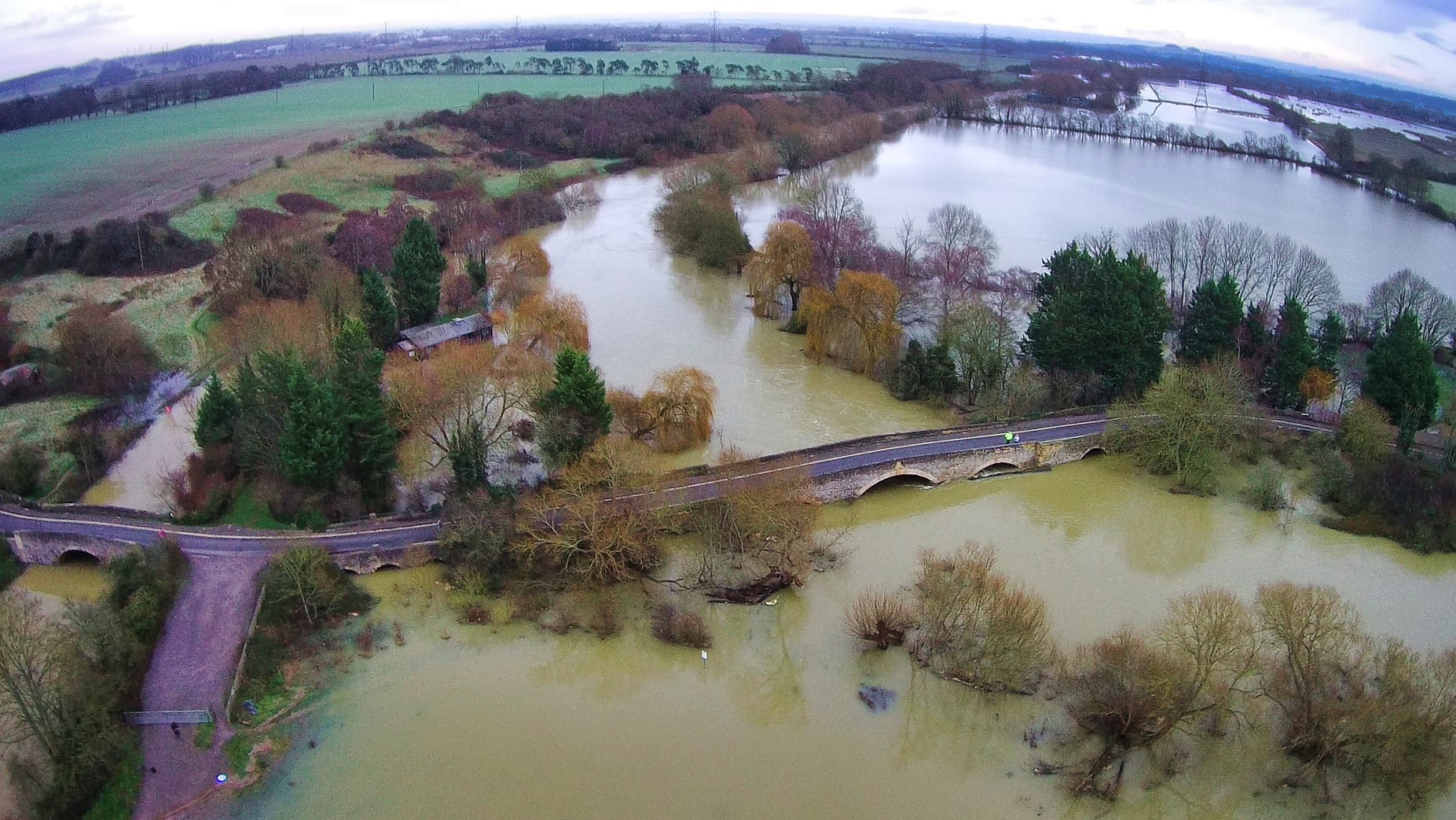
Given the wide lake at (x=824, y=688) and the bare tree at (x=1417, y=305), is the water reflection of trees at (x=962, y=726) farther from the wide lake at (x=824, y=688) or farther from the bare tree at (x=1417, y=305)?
the bare tree at (x=1417, y=305)

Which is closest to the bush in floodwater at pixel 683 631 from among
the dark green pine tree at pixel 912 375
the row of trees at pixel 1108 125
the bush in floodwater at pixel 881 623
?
the bush in floodwater at pixel 881 623

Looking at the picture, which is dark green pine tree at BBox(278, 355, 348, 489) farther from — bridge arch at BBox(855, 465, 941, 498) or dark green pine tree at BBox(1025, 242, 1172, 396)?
dark green pine tree at BBox(1025, 242, 1172, 396)

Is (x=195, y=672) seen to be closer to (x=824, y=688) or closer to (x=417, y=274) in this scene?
(x=824, y=688)

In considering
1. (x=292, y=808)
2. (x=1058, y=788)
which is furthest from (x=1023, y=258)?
(x=292, y=808)

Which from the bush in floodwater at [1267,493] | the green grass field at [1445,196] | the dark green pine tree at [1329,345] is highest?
the green grass field at [1445,196]

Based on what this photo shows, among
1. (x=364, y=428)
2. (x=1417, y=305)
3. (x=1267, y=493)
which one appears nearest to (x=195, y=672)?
(x=364, y=428)

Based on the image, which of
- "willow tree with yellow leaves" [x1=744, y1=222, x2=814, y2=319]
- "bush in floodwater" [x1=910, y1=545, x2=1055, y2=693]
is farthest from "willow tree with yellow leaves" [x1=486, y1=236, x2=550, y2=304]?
"bush in floodwater" [x1=910, y1=545, x2=1055, y2=693]

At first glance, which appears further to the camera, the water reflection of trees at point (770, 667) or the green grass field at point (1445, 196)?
the green grass field at point (1445, 196)

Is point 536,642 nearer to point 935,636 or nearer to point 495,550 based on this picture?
point 495,550
